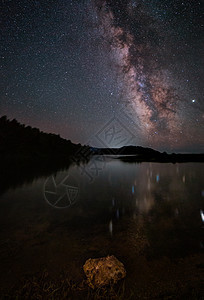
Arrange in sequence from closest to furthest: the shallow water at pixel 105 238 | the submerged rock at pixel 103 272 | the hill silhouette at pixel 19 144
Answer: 1. the submerged rock at pixel 103 272
2. the shallow water at pixel 105 238
3. the hill silhouette at pixel 19 144

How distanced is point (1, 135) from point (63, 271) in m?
57.7

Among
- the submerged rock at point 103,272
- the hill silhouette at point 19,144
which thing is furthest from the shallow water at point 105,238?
the hill silhouette at point 19,144

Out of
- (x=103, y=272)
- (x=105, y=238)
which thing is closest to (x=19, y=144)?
(x=105, y=238)

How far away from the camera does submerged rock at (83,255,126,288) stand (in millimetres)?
4855

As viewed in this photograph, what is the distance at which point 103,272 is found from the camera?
16.3ft

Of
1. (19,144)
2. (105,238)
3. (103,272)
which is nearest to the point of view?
(103,272)

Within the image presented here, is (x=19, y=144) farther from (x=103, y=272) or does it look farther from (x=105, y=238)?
(x=103, y=272)

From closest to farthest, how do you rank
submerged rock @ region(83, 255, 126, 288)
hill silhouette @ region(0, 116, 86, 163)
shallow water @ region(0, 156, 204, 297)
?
submerged rock @ region(83, 255, 126, 288) → shallow water @ region(0, 156, 204, 297) → hill silhouette @ region(0, 116, 86, 163)

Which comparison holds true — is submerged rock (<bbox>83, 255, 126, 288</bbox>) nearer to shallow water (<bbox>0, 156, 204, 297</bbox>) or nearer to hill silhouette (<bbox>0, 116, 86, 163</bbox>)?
shallow water (<bbox>0, 156, 204, 297</bbox>)

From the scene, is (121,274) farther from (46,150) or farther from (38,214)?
(46,150)

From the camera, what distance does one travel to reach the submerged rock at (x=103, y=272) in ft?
15.9

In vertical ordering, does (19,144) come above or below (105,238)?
above

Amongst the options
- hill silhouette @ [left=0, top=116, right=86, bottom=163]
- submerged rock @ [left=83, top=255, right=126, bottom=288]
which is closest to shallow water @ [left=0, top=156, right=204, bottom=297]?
submerged rock @ [left=83, top=255, right=126, bottom=288]

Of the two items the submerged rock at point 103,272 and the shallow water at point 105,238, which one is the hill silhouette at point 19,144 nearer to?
the shallow water at point 105,238
